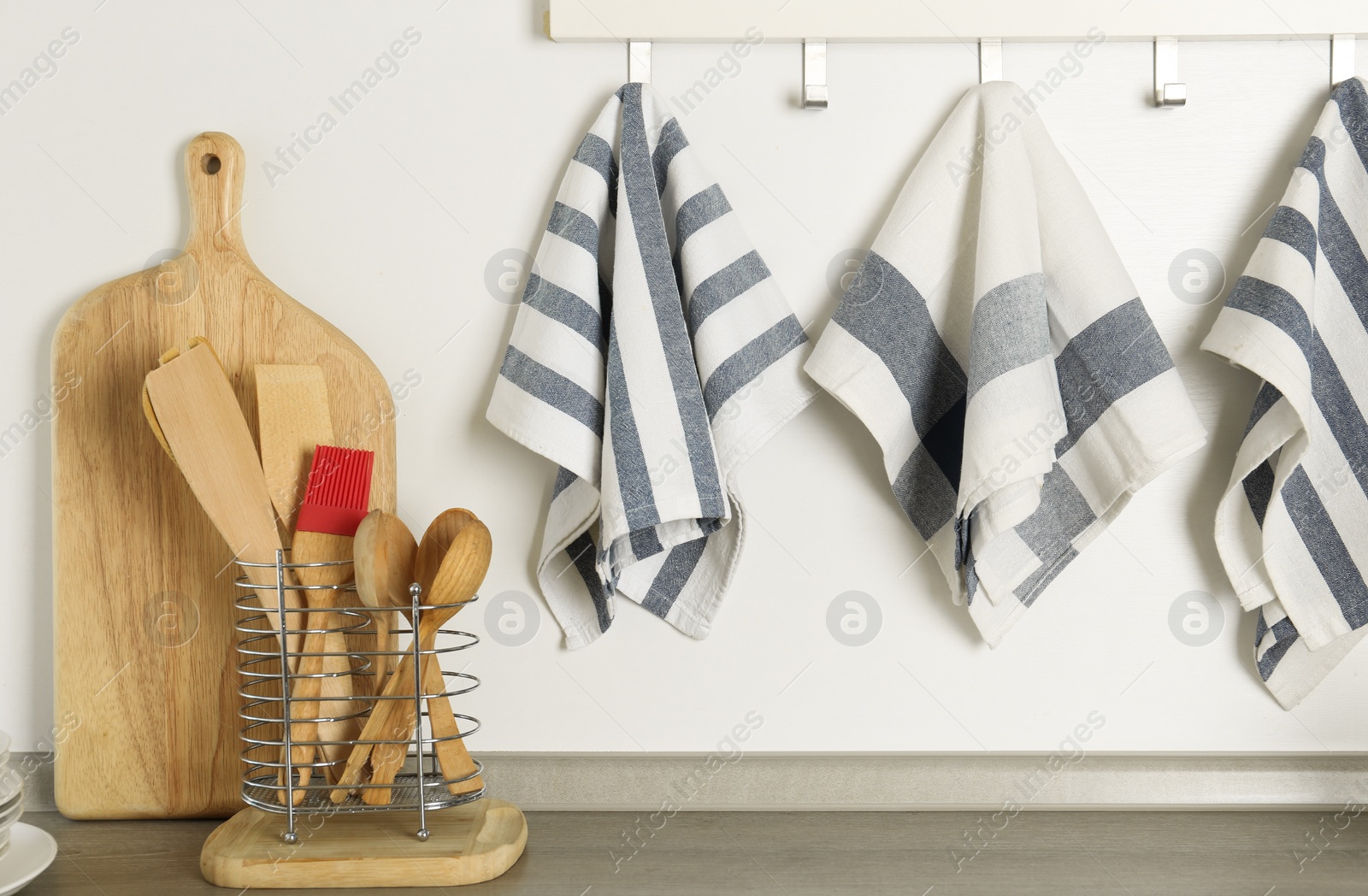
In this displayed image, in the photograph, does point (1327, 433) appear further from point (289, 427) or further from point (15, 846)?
point (15, 846)

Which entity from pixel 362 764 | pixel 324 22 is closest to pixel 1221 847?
pixel 362 764

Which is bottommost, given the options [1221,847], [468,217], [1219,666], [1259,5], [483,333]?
[1221,847]

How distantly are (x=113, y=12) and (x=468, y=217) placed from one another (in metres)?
0.36

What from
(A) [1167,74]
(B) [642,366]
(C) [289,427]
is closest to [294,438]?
(C) [289,427]

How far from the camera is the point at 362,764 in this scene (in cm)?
73

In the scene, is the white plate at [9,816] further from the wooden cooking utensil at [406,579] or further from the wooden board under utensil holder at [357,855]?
the wooden cooking utensil at [406,579]

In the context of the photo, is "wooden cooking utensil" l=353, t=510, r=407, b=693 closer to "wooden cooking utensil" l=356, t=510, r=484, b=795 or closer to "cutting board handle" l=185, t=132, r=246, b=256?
"wooden cooking utensil" l=356, t=510, r=484, b=795

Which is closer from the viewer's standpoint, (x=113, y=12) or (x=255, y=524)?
(x=255, y=524)

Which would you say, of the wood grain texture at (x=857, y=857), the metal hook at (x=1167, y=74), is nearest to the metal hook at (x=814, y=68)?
the metal hook at (x=1167, y=74)

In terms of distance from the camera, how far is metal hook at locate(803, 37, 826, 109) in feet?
2.65

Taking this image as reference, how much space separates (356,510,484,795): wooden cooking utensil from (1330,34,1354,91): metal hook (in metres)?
0.81

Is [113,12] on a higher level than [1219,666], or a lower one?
higher

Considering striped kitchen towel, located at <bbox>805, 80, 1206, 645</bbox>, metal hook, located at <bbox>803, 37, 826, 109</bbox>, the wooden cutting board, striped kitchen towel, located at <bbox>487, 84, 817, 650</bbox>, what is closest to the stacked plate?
the wooden cutting board

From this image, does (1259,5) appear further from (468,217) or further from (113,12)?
(113,12)
